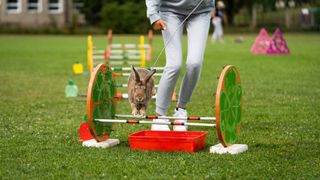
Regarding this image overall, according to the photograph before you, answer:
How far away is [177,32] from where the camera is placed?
8.70m

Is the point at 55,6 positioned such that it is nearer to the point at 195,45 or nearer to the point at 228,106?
the point at 195,45

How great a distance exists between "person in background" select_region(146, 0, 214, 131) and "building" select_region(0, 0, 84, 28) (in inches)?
2451

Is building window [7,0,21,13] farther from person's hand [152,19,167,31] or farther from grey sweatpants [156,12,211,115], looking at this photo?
person's hand [152,19,167,31]

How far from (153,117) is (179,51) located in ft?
2.74

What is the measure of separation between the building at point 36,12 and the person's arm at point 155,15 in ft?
205

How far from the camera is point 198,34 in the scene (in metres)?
8.65

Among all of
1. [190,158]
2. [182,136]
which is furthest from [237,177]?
[182,136]

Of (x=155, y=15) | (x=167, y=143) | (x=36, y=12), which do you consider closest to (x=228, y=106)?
(x=167, y=143)

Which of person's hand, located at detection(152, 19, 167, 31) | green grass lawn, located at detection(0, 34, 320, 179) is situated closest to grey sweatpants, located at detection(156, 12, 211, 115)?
person's hand, located at detection(152, 19, 167, 31)

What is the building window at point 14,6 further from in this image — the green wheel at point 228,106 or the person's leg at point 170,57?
the green wheel at point 228,106

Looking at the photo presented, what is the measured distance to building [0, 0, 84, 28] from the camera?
7206 centimetres

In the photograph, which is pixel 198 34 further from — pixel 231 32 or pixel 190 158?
pixel 231 32

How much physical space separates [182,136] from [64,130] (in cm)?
216

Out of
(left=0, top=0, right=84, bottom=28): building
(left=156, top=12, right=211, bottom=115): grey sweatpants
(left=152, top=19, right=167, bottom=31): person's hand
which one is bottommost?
(left=0, top=0, right=84, bottom=28): building
